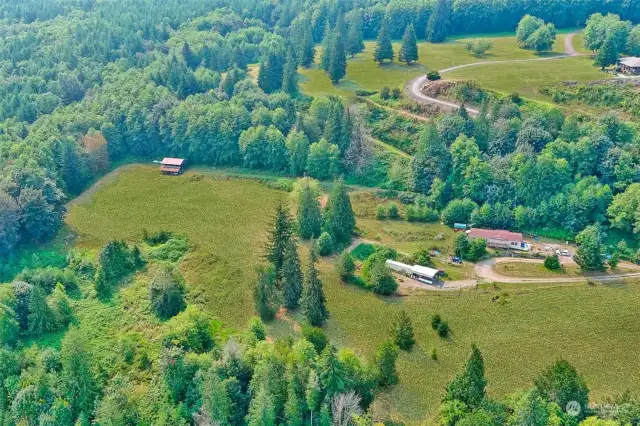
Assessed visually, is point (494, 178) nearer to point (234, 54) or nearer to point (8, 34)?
point (234, 54)

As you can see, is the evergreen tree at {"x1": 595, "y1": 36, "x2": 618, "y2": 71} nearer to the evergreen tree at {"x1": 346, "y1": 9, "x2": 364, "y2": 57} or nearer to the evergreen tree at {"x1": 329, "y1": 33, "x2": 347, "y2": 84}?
the evergreen tree at {"x1": 329, "y1": 33, "x2": 347, "y2": 84}

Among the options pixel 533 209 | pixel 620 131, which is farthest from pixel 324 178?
pixel 620 131

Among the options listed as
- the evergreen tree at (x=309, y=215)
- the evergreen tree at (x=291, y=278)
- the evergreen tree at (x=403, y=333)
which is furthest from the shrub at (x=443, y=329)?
the evergreen tree at (x=309, y=215)

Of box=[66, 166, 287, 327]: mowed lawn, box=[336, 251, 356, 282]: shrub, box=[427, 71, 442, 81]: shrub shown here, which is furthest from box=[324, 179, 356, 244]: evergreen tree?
box=[427, 71, 442, 81]: shrub

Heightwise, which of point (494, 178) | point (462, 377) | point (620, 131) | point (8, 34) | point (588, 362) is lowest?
point (588, 362)

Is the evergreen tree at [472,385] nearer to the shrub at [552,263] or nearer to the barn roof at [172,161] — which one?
the shrub at [552,263]
